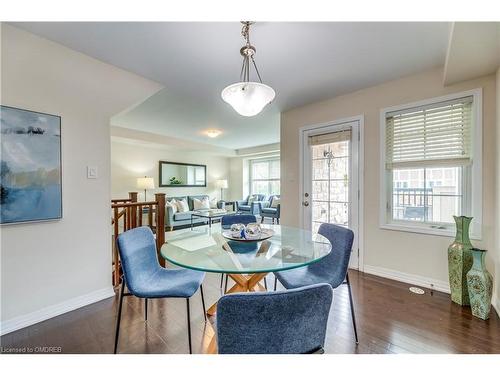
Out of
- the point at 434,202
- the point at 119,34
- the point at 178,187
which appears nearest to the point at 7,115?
the point at 119,34

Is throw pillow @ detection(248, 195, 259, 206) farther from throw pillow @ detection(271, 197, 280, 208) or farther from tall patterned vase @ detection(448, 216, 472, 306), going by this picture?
tall patterned vase @ detection(448, 216, 472, 306)

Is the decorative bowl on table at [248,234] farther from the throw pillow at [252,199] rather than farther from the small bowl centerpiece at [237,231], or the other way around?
the throw pillow at [252,199]

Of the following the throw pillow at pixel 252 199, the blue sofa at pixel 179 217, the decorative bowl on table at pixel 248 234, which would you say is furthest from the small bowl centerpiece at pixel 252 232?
the throw pillow at pixel 252 199

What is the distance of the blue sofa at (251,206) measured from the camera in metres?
6.73

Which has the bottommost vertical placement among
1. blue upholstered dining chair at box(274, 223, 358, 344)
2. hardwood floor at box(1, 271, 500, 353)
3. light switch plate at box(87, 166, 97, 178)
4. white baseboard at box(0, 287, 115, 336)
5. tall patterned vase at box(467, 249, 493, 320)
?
hardwood floor at box(1, 271, 500, 353)

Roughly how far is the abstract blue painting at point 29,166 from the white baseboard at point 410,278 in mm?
3329

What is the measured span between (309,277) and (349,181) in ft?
5.63

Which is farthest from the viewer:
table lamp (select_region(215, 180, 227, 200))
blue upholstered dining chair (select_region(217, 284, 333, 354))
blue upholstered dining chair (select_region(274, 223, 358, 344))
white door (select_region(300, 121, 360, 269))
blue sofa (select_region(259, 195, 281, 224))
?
table lamp (select_region(215, 180, 227, 200))

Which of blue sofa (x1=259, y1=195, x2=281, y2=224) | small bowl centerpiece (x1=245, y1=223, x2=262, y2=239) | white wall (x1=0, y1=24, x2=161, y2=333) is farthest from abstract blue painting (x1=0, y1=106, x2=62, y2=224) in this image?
blue sofa (x1=259, y1=195, x2=281, y2=224)

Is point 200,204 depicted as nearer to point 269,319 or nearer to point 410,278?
point 410,278

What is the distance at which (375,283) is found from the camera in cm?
250

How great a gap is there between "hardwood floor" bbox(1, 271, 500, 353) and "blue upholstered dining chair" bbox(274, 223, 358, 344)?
0.20 m

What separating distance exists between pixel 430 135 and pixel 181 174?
5.88 metres

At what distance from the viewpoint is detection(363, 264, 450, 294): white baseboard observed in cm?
229
